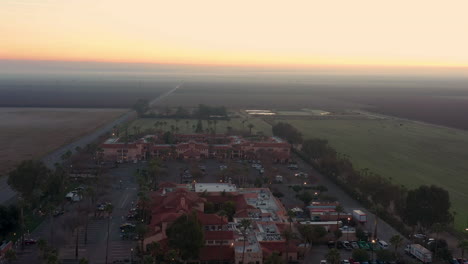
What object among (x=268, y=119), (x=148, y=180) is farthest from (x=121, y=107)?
(x=148, y=180)

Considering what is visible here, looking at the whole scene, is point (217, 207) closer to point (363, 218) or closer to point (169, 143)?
point (363, 218)

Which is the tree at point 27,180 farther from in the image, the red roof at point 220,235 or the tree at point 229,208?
the red roof at point 220,235

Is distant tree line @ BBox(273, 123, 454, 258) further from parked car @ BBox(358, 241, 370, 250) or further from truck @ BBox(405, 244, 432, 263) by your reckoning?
parked car @ BBox(358, 241, 370, 250)

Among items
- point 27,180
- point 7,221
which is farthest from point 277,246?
point 27,180

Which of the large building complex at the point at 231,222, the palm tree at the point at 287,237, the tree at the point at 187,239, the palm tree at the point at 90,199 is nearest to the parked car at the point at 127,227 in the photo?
the large building complex at the point at 231,222

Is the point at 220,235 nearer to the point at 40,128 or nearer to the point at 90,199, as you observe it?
the point at 90,199

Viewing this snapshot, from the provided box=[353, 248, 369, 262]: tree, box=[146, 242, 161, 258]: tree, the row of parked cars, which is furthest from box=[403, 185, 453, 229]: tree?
box=[146, 242, 161, 258]: tree
